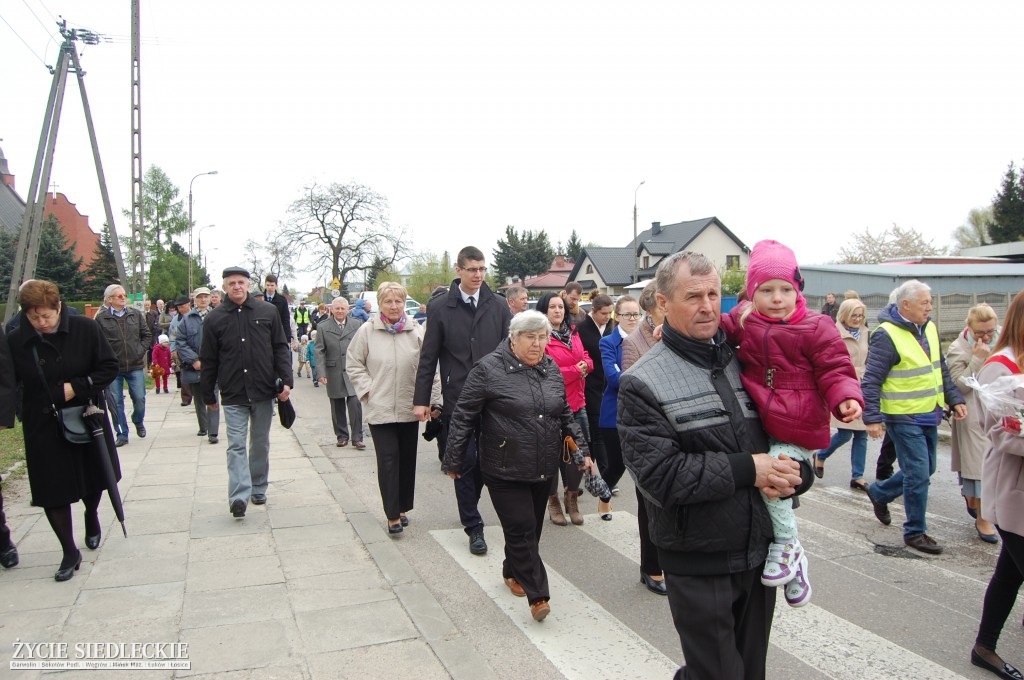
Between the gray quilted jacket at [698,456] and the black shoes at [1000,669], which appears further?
the black shoes at [1000,669]

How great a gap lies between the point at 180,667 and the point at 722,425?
9.89 ft

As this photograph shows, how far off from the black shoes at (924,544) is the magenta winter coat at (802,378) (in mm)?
3945

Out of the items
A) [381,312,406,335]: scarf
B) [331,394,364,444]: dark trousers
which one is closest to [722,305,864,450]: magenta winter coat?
[381,312,406,335]: scarf

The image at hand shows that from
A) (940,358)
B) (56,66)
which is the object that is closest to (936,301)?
(940,358)

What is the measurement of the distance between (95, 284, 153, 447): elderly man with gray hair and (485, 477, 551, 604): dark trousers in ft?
23.1

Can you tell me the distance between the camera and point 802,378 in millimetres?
2375

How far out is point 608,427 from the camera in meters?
6.09

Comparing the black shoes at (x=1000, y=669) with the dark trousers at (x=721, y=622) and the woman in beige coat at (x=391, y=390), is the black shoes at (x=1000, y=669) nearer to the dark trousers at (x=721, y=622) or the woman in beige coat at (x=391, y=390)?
the dark trousers at (x=721, y=622)

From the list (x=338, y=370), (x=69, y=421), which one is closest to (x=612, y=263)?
(x=338, y=370)

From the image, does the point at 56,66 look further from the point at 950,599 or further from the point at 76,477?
the point at 950,599

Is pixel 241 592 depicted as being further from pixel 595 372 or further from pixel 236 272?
pixel 595 372

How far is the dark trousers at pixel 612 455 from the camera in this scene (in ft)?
19.9

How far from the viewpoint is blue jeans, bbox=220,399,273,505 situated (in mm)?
6149

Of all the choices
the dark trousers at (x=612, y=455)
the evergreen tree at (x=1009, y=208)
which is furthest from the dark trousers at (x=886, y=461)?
the evergreen tree at (x=1009, y=208)
